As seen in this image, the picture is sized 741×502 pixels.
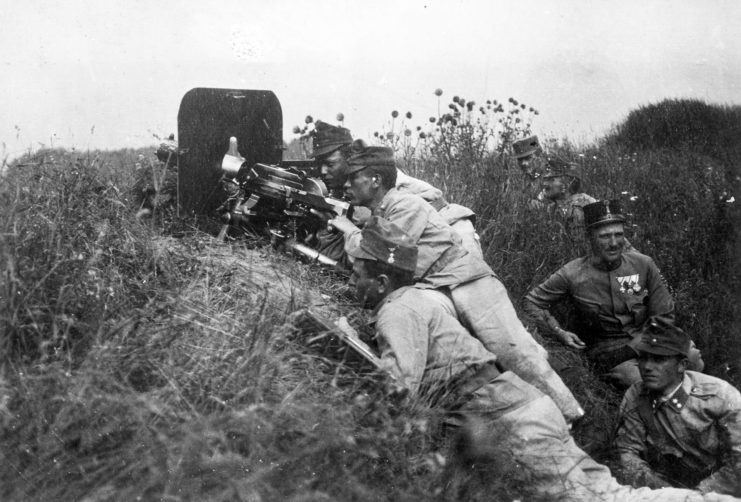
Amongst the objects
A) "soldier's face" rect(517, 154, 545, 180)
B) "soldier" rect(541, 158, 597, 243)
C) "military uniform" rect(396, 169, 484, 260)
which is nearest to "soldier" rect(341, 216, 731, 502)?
"military uniform" rect(396, 169, 484, 260)

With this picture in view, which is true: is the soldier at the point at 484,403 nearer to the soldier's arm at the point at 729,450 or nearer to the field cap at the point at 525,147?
the soldier's arm at the point at 729,450

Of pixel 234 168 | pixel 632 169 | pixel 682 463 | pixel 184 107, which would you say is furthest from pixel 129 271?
pixel 632 169

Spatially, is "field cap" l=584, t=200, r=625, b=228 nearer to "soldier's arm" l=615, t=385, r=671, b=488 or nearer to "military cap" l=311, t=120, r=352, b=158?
"soldier's arm" l=615, t=385, r=671, b=488

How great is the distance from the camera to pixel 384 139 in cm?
805

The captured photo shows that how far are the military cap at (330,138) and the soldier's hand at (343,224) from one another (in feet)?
3.48

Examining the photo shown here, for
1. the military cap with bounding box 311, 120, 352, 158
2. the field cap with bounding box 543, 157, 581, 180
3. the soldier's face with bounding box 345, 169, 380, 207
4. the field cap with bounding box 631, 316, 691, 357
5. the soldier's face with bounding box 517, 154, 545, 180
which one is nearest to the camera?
the field cap with bounding box 631, 316, 691, 357

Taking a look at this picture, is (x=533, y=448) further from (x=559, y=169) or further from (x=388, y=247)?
(x=559, y=169)

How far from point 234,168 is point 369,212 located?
1.18 meters

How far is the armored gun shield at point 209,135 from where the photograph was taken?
600 cm

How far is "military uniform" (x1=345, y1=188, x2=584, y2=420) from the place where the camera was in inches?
162

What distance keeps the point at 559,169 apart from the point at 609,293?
85.4 inches

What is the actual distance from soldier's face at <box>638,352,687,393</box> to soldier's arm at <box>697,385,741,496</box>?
258 mm

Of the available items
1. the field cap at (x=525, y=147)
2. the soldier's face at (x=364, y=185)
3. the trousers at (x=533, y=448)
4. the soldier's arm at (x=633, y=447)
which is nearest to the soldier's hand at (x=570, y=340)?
the soldier's arm at (x=633, y=447)

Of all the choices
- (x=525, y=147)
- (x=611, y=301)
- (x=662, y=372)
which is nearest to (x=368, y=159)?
(x=611, y=301)
